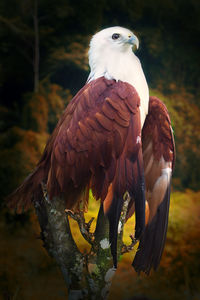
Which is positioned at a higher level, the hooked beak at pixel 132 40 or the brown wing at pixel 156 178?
the hooked beak at pixel 132 40

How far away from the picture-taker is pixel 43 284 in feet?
11.7

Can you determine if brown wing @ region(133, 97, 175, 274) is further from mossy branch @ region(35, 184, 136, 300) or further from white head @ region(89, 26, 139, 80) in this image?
white head @ region(89, 26, 139, 80)

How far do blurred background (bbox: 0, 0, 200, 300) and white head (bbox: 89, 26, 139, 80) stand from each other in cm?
232

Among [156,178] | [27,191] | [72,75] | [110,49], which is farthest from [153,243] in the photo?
[72,75]

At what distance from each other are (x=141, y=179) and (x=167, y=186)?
0.39m

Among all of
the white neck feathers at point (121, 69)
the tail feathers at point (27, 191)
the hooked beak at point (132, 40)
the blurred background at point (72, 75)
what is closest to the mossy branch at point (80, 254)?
the tail feathers at point (27, 191)

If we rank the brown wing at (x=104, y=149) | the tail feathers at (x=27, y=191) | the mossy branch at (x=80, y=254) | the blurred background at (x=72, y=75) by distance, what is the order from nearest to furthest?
1. the brown wing at (x=104, y=149)
2. the mossy branch at (x=80, y=254)
3. the tail feathers at (x=27, y=191)
4. the blurred background at (x=72, y=75)

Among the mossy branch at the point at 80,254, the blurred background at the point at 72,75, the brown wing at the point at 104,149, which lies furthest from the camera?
the blurred background at the point at 72,75

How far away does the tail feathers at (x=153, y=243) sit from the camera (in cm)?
188

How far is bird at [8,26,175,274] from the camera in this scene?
159 centimetres

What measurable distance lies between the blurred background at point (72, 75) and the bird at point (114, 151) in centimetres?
198

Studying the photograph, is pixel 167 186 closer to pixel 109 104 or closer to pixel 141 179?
pixel 141 179

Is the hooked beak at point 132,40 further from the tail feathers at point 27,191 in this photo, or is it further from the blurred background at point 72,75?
the blurred background at point 72,75

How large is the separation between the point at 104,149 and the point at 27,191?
551mm
